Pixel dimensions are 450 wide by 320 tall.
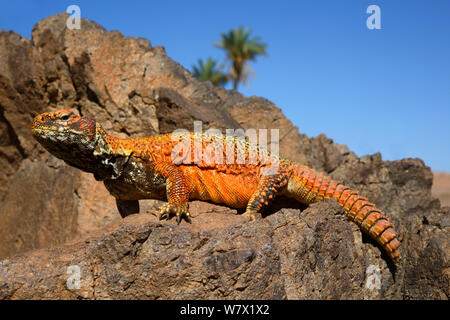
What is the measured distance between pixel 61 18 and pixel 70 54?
4.69ft

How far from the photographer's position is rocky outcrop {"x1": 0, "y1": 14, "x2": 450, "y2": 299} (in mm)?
4023

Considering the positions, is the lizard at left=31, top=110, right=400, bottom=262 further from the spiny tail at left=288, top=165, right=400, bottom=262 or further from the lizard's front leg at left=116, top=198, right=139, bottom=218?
the lizard's front leg at left=116, top=198, right=139, bottom=218

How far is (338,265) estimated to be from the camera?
495cm

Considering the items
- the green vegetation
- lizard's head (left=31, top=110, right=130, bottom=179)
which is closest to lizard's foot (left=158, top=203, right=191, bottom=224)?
lizard's head (left=31, top=110, right=130, bottom=179)

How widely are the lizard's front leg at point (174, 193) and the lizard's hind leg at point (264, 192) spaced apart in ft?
2.80

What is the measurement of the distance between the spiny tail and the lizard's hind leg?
0.88 feet

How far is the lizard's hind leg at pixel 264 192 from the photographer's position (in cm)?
558

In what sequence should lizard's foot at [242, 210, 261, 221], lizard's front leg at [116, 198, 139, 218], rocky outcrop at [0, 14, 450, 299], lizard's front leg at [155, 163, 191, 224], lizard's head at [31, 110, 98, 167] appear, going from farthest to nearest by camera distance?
lizard's front leg at [116, 198, 139, 218], lizard's foot at [242, 210, 261, 221], lizard's front leg at [155, 163, 191, 224], lizard's head at [31, 110, 98, 167], rocky outcrop at [0, 14, 450, 299]

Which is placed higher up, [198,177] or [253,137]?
[253,137]

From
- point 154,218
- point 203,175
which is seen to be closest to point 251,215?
point 203,175

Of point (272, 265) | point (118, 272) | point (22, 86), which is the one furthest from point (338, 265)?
point (22, 86)

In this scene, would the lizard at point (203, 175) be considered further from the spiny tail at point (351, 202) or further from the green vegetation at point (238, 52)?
the green vegetation at point (238, 52)

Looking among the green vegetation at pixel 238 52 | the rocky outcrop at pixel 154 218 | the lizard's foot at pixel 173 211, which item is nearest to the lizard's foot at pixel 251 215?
the rocky outcrop at pixel 154 218

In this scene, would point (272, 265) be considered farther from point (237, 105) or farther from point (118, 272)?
point (237, 105)
